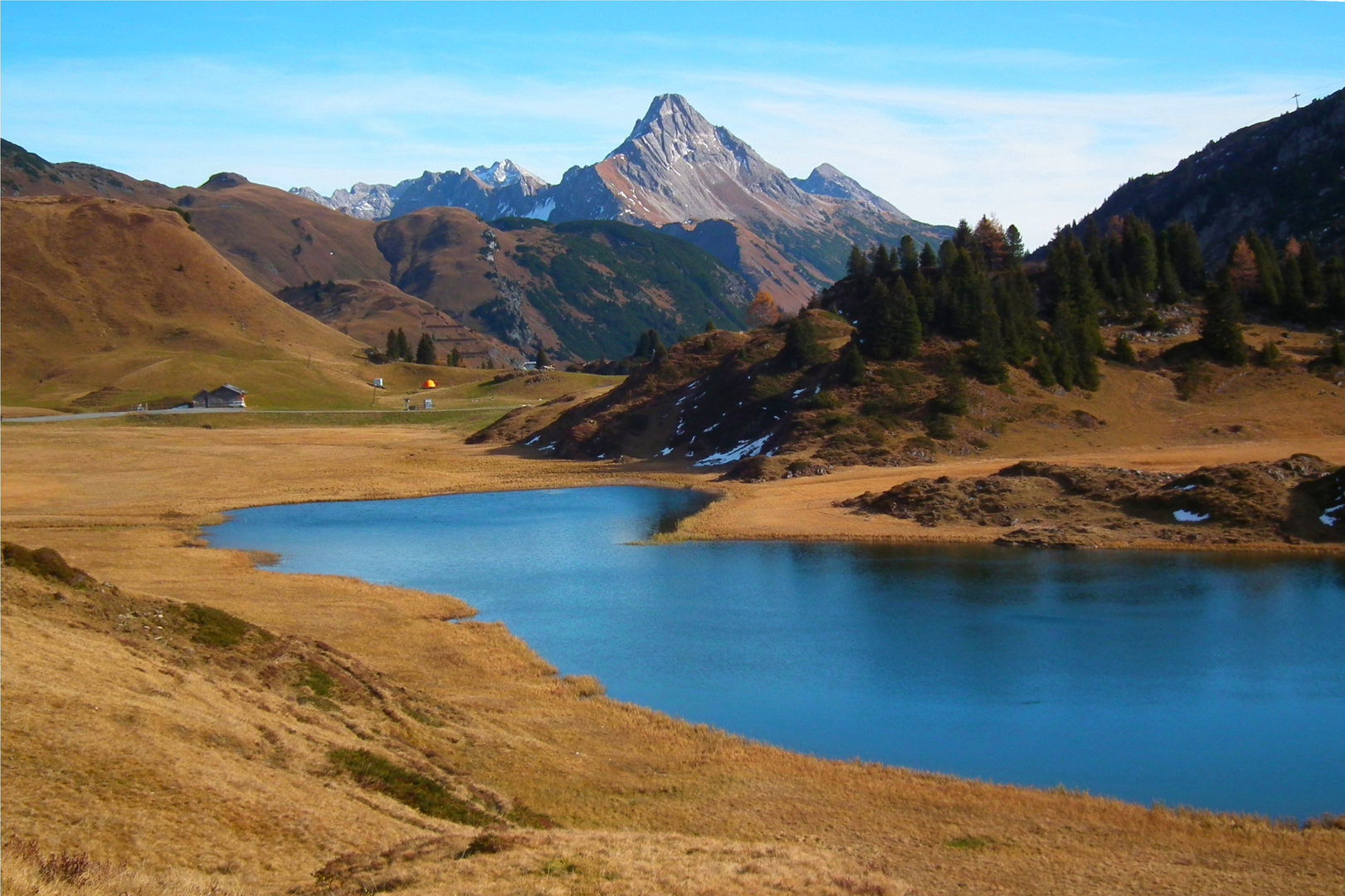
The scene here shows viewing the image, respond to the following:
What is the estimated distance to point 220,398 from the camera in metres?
174

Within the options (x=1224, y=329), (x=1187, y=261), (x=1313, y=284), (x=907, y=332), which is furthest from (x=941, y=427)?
(x=1313, y=284)

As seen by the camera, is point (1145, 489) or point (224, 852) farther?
point (1145, 489)

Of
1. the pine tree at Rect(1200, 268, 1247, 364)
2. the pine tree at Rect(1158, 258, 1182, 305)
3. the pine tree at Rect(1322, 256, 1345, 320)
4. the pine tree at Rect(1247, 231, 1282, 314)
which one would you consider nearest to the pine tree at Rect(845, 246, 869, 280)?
the pine tree at Rect(1158, 258, 1182, 305)

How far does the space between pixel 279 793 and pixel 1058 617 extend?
111 ft

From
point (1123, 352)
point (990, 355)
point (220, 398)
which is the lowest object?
point (220, 398)

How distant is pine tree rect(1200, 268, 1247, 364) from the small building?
134 meters

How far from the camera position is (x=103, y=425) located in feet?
476

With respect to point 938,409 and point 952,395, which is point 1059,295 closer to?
point 952,395

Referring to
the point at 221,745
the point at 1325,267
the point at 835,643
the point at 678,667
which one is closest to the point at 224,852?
the point at 221,745

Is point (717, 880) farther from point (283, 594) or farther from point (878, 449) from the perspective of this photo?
point (878, 449)

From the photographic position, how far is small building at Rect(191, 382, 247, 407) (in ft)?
568

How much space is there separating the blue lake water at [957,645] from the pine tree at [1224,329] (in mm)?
55514

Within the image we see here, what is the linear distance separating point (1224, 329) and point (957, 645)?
260 feet

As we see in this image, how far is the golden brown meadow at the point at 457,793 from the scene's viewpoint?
16562mm
